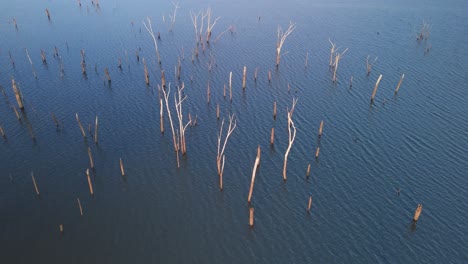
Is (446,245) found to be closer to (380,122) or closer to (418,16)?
(380,122)

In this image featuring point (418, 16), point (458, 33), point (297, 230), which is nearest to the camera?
point (297, 230)

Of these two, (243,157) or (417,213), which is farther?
(243,157)

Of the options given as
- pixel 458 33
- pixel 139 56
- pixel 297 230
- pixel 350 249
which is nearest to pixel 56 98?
pixel 139 56

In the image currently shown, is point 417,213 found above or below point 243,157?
above

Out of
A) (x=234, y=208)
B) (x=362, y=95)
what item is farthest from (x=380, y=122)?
(x=234, y=208)

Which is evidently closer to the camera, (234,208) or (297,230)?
(297,230)

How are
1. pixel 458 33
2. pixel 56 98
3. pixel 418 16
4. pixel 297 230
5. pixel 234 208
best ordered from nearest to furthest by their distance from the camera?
pixel 297 230
pixel 234 208
pixel 56 98
pixel 458 33
pixel 418 16

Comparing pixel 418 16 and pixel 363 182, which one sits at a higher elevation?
pixel 418 16
